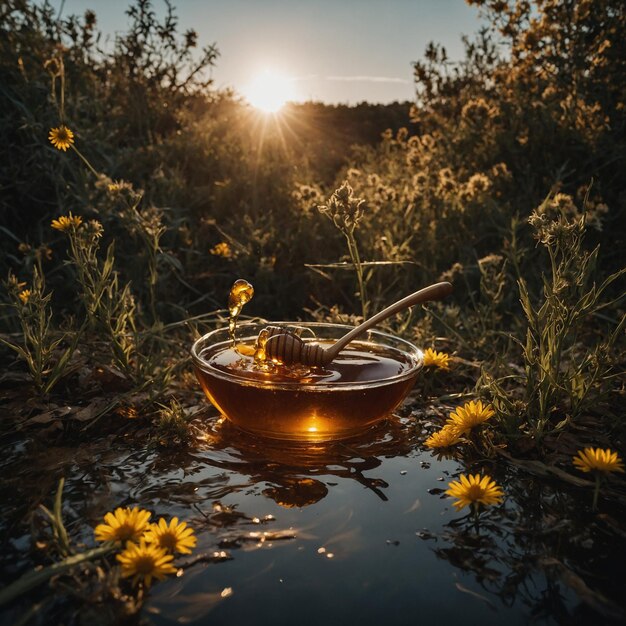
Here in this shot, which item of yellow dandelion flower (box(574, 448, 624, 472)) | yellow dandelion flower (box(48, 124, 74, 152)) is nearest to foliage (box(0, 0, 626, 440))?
yellow dandelion flower (box(48, 124, 74, 152))

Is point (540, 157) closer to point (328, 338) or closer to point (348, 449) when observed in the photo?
point (328, 338)

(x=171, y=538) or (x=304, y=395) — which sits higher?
(x=304, y=395)

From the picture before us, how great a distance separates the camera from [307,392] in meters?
1.35

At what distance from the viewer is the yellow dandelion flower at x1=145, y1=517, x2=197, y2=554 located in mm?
1038

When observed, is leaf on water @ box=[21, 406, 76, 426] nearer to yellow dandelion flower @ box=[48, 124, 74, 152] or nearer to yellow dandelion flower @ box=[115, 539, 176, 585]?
yellow dandelion flower @ box=[115, 539, 176, 585]

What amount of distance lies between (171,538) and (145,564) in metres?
0.08

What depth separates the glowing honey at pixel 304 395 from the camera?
1.37 m

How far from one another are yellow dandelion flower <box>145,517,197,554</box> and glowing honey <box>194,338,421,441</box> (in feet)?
1.26

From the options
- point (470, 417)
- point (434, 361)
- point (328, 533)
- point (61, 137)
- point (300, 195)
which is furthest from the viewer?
point (300, 195)

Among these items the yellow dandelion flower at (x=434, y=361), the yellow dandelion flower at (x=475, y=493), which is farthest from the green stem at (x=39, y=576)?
the yellow dandelion flower at (x=434, y=361)

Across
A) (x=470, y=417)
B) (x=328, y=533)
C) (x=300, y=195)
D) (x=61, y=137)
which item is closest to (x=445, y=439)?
(x=470, y=417)

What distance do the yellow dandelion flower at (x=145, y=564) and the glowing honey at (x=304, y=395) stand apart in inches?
18.1

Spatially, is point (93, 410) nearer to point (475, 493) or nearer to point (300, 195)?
point (475, 493)

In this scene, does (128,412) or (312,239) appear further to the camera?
(312,239)
